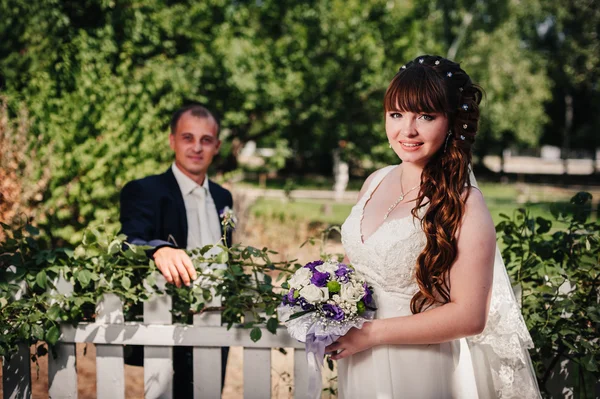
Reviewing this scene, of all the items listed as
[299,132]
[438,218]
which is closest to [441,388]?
[438,218]

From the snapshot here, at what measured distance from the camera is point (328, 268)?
189 cm

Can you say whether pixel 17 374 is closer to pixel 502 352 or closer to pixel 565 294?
pixel 502 352

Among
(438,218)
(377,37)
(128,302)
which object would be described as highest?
(377,37)

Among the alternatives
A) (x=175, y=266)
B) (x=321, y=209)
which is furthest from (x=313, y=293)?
(x=321, y=209)

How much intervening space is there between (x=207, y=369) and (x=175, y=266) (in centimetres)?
57

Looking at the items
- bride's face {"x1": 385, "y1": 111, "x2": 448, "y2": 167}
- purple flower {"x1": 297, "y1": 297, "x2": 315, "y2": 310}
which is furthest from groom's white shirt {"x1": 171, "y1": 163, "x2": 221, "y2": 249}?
bride's face {"x1": 385, "y1": 111, "x2": 448, "y2": 167}

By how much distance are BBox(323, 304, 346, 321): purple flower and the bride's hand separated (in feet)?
0.36

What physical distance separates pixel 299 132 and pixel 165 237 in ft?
32.6

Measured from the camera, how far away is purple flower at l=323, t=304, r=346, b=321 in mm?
1791

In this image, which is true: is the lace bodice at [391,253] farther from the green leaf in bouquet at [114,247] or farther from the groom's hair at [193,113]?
the groom's hair at [193,113]

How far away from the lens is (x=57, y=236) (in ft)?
19.1

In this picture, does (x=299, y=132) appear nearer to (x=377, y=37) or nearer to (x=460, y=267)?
(x=377, y=37)

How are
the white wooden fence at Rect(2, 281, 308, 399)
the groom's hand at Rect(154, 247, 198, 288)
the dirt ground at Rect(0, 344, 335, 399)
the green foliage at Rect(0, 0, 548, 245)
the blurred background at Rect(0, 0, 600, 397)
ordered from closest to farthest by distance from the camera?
the groom's hand at Rect(154, 247, 198, 288)
the white wooden fence at Rect(2, 281, 308, 399)
the dirt ground at Rect(0, 344, 335, 399)
the blurred background at Rect(0, 0, 600, 397)
the green foliage at Rect(0, 0, 548, 245)

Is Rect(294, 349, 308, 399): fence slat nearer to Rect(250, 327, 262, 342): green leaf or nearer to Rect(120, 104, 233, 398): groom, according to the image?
Rect(250, 327, 262, 342): green leaf
